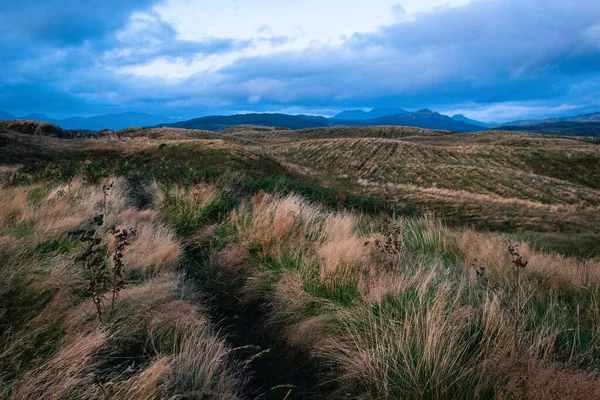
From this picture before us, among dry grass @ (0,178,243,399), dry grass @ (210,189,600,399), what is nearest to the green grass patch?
dry grass @ (210,189,600,399)

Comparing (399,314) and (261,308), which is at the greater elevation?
(399,314)

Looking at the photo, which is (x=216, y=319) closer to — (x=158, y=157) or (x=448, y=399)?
(x=448, y=399)

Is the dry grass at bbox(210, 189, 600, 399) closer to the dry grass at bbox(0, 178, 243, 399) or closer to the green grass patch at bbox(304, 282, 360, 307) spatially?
the green grass patch at bbox(304, 282, 360, 307)

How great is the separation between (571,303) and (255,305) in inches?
140

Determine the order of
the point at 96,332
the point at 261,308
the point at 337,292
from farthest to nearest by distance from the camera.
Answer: the point at 261,308 → the point at 337,292 → the point at 96,332

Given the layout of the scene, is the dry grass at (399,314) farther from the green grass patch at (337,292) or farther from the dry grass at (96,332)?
the dry grass at (96,332)

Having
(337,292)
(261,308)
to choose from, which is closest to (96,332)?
(261,308)

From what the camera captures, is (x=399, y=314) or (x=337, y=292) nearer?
(x=399, y=314)

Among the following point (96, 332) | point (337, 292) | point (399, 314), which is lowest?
point (337, 292)

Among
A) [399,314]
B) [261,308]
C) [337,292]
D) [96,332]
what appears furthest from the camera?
[261,308]

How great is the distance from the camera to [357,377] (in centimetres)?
262

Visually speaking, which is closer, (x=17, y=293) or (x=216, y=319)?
(x=17, y=293)

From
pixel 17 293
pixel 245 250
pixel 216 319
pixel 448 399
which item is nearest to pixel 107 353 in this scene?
pixel 17 293

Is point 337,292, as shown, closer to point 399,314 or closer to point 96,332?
point 399,314
